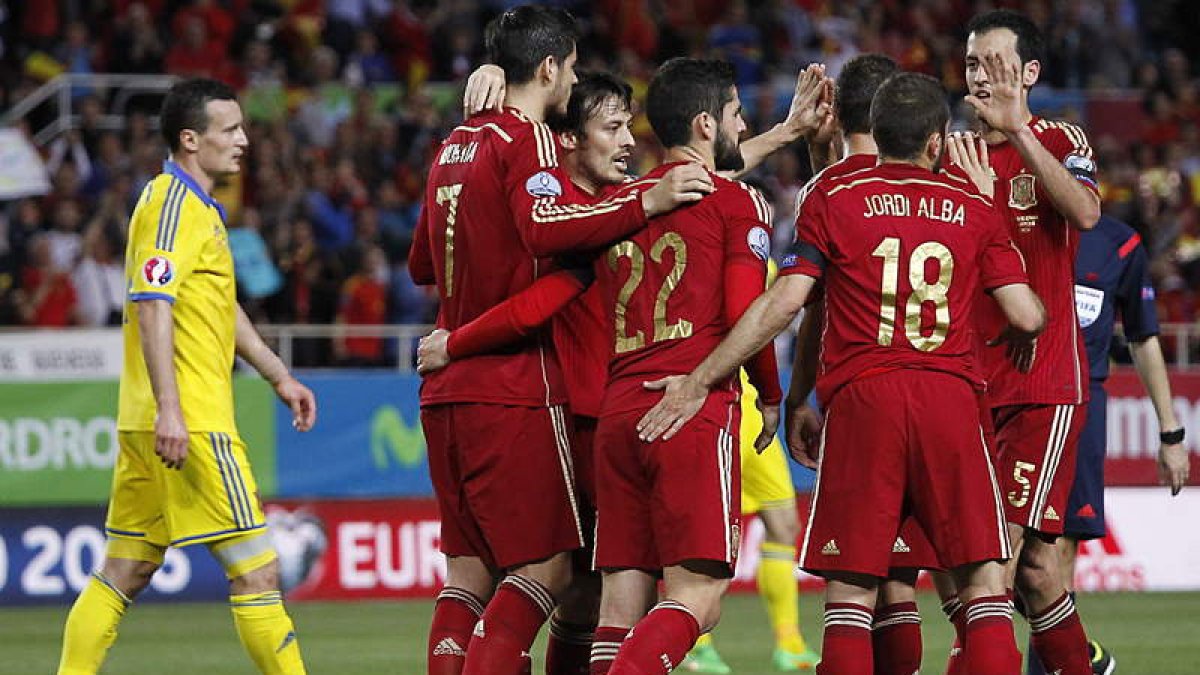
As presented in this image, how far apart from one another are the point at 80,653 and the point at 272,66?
1364 centimetres

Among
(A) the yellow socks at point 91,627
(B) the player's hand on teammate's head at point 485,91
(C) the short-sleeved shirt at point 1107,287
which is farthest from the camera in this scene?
(C) the short-sleeved shirt at point 1107,287

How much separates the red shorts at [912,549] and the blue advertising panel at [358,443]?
821cm

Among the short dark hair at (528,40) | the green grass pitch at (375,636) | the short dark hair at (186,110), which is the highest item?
the short dark hair at (528,40)

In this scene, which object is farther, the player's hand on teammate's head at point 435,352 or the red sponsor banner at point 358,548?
the red sponsor banner at point 358,548

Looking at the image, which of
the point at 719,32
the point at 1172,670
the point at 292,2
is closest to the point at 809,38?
the point at 719,32

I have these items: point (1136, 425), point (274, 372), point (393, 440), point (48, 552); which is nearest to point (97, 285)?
point (48, 552)

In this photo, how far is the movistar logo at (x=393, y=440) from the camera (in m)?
15.2

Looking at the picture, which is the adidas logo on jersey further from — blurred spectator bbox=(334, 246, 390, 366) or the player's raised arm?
blurred spectator bbox=(334, 246, 390, 366)

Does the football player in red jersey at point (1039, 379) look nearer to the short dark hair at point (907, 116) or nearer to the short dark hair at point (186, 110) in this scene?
the short dark hair at point (907, 116)

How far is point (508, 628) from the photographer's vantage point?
7027 millimetres

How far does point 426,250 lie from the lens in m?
7.74


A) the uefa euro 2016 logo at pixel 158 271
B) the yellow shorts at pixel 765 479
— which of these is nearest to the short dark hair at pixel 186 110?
the uefa euro 2016 logo at pixel 158 271

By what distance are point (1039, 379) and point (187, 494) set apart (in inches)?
131

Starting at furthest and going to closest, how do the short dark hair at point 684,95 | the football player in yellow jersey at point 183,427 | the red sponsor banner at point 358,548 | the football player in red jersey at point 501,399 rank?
the red sponsor banner at point 358,548, the football player in yellow jersey at point 183,427, the football player in red jersey at point 501,399, the short dark hair at point 684,95
